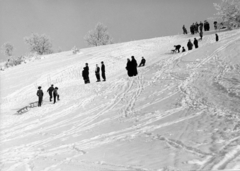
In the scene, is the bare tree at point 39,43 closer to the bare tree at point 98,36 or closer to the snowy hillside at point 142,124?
the bare tree at point 98,36

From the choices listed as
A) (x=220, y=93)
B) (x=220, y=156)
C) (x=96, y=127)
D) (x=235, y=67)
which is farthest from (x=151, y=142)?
(x=235, y=67)

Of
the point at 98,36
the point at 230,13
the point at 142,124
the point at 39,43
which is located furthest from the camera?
the point at 98,36

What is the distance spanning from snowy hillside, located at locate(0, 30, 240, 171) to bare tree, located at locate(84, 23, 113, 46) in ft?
179

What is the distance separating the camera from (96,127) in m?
9.48

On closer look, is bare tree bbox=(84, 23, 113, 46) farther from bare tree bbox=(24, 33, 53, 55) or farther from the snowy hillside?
the snowy hillside

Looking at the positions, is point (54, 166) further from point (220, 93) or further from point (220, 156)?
point (220, 93)

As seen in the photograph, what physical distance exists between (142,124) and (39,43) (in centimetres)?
6271

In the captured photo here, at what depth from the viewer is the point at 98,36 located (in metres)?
73.8

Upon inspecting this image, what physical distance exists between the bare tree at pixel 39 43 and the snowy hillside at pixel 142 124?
48.9m

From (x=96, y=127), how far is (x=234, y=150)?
17.5 feet

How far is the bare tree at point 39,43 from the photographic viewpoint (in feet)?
216

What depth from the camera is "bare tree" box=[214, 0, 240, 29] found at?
33819 millimetres

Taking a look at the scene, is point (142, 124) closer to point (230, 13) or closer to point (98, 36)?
point (230, 13)

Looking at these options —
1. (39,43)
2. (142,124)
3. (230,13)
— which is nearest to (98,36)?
(39,43)
